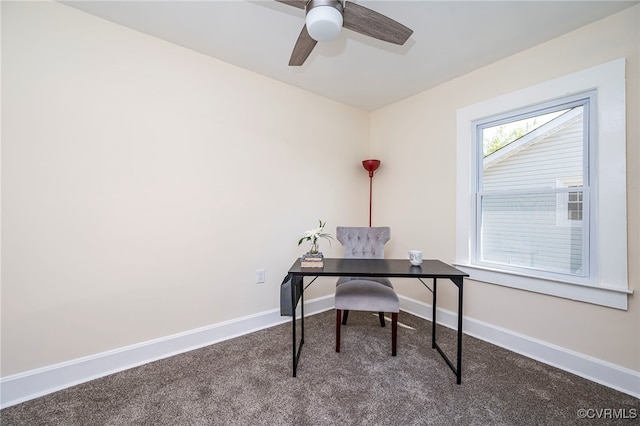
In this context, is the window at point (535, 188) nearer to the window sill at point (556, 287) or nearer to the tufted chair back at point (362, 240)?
the window sill at point (556, 287)

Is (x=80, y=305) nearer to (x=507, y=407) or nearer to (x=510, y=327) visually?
(x=507, y=407)

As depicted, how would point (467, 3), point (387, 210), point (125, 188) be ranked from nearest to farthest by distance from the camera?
point (467, 3) → point (125, 188) → point (387, 210)

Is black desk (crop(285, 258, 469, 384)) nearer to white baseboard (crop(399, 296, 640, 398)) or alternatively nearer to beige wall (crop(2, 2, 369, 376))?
white baseboard (crop(399, 296, 640, 398))

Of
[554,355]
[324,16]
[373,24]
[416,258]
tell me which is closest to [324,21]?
[324,16]

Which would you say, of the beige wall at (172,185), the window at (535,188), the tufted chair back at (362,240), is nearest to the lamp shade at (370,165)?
the beige wall at (172,185)

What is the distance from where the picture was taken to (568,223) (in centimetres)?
188

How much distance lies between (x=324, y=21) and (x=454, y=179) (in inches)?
74.1

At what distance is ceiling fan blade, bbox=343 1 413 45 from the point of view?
1294mm

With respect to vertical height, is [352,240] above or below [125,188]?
below

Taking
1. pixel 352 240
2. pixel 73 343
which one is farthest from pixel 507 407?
pixel 73 343

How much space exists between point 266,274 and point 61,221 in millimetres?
1530

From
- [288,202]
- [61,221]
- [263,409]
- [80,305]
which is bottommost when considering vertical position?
[263,409]

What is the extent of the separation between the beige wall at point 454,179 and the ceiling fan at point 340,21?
50.7 inches

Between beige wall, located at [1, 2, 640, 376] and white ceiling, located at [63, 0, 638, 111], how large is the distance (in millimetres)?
129
